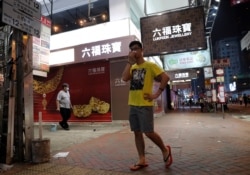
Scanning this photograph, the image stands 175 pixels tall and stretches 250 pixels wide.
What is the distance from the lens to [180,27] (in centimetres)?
985

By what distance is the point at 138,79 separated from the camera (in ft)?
12.4

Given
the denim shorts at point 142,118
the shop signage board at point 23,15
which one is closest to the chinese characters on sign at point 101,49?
the shop signage board at point 23,15

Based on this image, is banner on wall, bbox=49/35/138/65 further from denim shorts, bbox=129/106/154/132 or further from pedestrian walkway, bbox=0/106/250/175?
denim shorts, bbox=129/106/154/132

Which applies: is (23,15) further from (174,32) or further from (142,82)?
(174,32)

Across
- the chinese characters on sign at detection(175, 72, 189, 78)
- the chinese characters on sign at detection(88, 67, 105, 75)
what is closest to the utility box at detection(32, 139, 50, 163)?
the chinese characters on sign at detection(88, 67, 105, 75)


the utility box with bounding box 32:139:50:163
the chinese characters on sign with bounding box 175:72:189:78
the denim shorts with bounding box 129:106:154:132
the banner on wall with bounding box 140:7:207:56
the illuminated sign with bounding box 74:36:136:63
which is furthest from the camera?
the chinese characters on sign with bounding box 175:72:189:78

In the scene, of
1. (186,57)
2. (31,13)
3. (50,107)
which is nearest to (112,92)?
(50,107)

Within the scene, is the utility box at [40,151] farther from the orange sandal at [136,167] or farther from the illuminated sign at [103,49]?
the illuminated sign at [103,49]

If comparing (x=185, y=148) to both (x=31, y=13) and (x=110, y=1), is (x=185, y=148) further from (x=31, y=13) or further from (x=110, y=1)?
(x=110, y=1)

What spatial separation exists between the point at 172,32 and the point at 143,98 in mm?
6937

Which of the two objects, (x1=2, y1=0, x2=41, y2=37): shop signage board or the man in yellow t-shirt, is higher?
(x1=2, y1=0, x2=41, y2=37): shop signage board

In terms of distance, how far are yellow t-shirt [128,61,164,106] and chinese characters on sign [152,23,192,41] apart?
21.2 ft

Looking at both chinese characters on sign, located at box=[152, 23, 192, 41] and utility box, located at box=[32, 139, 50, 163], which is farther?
chinese characters on sign, located at box=[152, 23, 192, 41]

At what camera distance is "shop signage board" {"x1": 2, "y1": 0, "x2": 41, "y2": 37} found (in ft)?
11.9
